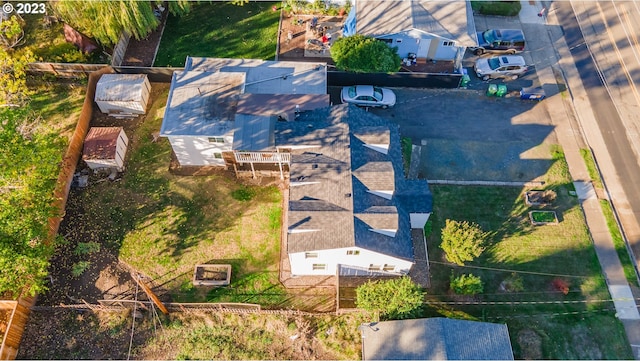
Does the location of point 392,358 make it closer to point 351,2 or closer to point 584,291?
point 584,291

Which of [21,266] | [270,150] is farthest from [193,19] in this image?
[21,266]

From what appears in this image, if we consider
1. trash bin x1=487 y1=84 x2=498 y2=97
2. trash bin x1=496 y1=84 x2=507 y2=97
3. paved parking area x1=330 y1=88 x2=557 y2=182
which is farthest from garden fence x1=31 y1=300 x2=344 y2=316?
trash bin x1=496 y1=84 x2=507 y2=97

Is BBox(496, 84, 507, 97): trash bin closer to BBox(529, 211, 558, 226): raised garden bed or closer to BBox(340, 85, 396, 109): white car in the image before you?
BBox(340, 85, 396, 109): white car

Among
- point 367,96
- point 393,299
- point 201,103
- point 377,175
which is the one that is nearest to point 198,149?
point 201,103

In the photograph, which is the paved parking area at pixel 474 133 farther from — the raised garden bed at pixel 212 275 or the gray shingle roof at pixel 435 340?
the raised garden bed at pixel 212 275

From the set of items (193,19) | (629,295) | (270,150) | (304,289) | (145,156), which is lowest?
(629,295)

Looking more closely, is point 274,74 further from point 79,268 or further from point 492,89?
point 79,268

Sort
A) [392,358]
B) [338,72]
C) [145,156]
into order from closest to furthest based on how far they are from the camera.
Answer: [392,358] → [145,156] → [338,72]
